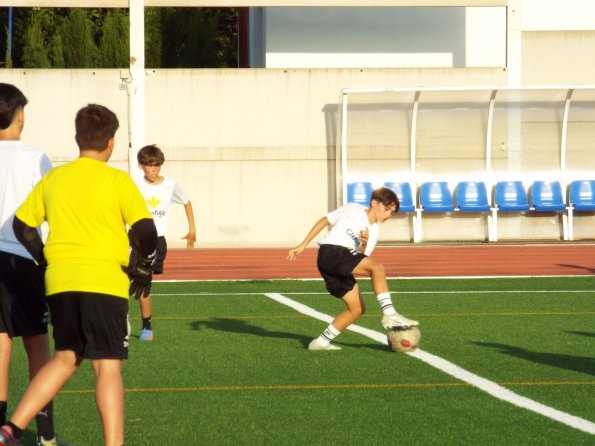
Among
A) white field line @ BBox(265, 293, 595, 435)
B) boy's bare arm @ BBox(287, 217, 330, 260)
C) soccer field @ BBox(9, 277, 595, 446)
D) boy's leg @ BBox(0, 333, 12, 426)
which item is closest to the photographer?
boy's leg @ BBox(0, 333, 12, 426)

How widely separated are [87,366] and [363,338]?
286 centimetres

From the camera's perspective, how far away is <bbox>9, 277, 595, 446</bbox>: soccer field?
7266 millimetres

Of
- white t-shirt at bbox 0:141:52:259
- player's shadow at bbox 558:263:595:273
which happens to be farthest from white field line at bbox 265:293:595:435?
player's shadow at bbox 558:263:595:273

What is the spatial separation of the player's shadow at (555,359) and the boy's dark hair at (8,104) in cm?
480

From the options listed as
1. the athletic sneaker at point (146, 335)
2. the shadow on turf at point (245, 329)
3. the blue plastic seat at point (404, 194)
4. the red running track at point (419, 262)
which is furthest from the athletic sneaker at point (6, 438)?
the blue plastic seat at point (404, 194)

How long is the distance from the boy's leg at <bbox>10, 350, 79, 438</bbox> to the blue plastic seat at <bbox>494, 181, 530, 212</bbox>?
21.0 metres

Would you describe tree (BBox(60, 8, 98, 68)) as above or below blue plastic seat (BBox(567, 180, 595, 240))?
above

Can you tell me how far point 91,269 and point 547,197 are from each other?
21693 mm

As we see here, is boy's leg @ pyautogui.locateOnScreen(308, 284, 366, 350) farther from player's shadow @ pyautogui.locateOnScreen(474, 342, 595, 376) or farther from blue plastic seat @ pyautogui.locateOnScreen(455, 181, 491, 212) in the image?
blue plastic seat @ pyautogui.locateOnScreen(455, 181, 491, 212)

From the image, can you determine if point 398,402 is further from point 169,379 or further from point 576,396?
point 169,379

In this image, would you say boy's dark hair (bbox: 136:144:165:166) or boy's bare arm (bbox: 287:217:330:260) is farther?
boy's dark hair (bbox: 136:144:165:166)

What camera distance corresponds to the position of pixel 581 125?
90.1 ft

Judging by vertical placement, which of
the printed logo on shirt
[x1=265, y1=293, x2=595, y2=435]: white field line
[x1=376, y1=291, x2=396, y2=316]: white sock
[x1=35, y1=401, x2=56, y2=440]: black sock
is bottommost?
[x1=265, y1=293, x2=595, y2=435]: white field line

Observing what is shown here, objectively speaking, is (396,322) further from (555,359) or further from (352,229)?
(555,359)
